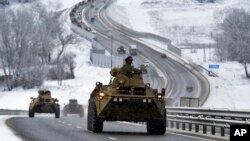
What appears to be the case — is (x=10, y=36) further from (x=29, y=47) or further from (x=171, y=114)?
(x=171, y=114)

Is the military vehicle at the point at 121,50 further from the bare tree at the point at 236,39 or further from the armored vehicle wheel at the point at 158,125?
the armored vehicle wheel at the point at 158,125

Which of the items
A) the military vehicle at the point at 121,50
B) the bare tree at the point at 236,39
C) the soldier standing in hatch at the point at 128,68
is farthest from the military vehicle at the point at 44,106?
the military vehicle at the point at 121,50

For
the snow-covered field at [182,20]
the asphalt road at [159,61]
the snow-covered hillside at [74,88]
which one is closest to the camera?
the snow-covered hillside at [74,88]

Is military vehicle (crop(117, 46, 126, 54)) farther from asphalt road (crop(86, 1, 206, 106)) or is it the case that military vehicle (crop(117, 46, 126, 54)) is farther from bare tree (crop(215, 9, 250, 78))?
bare tree (crop(215, 9, 250, 78))

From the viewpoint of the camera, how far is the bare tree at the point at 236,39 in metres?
103

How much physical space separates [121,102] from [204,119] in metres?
3.48

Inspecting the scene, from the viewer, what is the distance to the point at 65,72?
107188 millimetres

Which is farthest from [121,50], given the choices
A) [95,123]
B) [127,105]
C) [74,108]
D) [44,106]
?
[127,105]

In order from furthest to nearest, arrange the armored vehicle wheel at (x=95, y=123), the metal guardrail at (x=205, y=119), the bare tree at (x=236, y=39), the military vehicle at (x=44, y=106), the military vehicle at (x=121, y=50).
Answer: the military vehicle at (x=121, y=50)
the bare tree at (x=236, y=39)
the military vehicle at (x=44, y=106)
the armored vehicle wheel at (x=95, y=123)
the metal guardrail at (x=205, y=119)

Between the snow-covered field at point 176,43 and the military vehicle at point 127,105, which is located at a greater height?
the snow-covered field at point 176,43

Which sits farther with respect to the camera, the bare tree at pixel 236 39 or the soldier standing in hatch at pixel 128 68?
the bare tree at pixel 236 39

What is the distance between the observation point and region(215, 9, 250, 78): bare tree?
10306cm

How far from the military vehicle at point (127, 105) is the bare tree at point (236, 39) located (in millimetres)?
72338

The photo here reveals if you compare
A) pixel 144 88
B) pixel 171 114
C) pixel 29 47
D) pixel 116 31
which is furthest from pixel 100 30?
pixel 144 88
